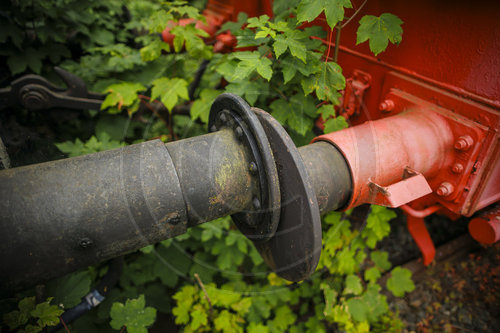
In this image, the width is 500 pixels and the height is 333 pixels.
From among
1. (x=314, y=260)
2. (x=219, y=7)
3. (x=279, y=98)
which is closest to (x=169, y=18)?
(x=279, y=98)

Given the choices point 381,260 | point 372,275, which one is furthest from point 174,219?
point 381,260

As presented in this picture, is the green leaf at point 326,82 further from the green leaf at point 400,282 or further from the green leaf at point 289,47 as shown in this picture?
the green leaf at point 400,282

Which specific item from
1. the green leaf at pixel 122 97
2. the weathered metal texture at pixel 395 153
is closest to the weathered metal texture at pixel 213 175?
the weathered metal texture at pixel 395 153

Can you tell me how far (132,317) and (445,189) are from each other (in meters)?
1.88

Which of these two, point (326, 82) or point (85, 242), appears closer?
point (85, 242)

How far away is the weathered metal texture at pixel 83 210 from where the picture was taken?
0.86 m

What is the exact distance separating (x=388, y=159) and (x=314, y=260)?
65 cm

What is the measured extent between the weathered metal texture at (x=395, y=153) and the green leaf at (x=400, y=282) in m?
1.36

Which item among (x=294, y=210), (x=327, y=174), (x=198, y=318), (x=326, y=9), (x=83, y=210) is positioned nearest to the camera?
(x=83, y=210)

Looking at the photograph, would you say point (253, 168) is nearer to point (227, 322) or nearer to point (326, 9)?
point (326, 9)

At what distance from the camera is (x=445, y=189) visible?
1554 mm

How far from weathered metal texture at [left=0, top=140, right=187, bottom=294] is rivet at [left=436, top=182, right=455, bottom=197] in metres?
1.35

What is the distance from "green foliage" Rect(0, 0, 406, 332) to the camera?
5.58ft

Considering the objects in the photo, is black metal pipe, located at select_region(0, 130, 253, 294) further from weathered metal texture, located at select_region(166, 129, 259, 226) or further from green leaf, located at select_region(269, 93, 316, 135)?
green leaf, located at select_region(269, 93, 316, 135)
